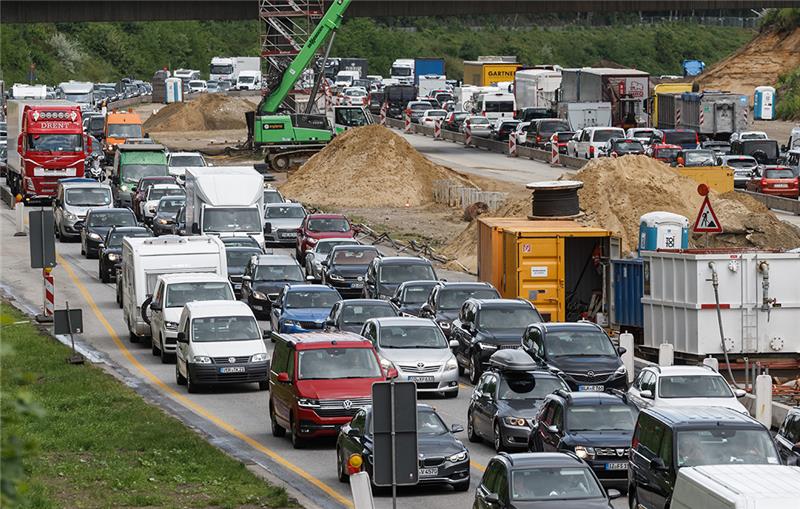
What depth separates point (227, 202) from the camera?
4772 cm

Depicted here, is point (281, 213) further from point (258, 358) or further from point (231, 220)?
point (258, 358)

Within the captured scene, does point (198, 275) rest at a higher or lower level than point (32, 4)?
lower

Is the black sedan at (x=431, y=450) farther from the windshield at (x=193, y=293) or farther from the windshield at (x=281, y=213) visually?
the windshield at (x=281, y=213)

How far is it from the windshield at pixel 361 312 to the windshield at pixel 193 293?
263 cm

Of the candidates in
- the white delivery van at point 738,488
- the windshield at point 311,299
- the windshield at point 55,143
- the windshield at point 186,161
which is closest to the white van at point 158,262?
the windshield at point 311,299

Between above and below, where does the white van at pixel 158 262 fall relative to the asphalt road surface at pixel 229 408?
above

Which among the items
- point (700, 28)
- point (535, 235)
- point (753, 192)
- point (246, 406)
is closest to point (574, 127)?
point (753, 192)

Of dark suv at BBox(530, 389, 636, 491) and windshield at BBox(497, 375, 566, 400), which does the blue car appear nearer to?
windshield at BBox(497, 375, 566, 400)

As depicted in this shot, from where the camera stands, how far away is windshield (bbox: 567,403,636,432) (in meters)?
23.2

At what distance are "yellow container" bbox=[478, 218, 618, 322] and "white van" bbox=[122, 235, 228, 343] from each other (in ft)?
19.7

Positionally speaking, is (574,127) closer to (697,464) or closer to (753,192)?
(753,192)

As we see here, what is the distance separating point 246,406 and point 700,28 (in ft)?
526

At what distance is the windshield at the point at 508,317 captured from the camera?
109ft

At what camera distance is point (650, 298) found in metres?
32.7
